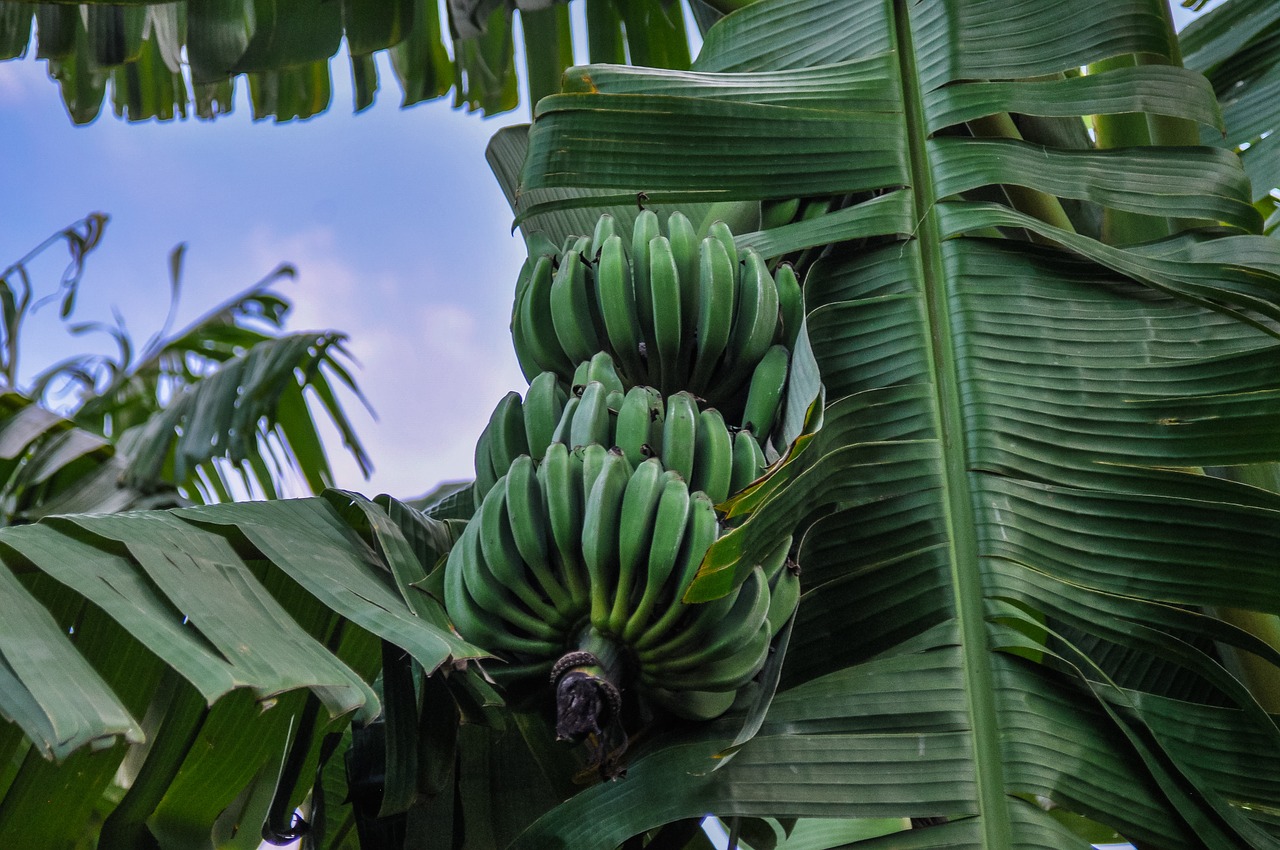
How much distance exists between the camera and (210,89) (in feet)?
7.24

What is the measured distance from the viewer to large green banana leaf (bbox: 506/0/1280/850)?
970 mm

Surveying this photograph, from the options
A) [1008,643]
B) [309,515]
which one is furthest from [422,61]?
[1008,643]

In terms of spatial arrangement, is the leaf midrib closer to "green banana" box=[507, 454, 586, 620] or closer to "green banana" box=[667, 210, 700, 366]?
"green banana" box=[667, 210, 700, 366]

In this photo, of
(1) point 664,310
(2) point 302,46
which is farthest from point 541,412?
(2) point 302,46

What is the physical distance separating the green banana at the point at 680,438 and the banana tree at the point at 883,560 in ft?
0.25

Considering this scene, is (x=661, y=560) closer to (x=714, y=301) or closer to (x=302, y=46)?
(x=714, y=301)

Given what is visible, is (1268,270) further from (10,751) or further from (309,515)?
(10,751)

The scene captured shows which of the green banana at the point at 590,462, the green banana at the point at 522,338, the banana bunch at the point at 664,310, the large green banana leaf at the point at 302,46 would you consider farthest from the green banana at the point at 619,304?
the large green banana leaf at the point at 302,46

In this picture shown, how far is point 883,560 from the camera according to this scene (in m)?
1.09

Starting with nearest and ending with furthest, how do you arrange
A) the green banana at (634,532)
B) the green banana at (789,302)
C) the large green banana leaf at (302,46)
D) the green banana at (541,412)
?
the green banana at (634,532) < the green banana at (541,412) < the green banana at (789,302) < the large green banana leaf at (302,46)

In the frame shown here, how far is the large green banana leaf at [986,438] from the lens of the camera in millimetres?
970

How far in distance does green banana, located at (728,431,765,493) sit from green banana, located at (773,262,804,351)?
176 millimetres

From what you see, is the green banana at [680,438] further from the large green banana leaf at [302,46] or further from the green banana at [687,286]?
the large green banana leaf at [302,46]

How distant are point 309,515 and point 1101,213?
119 centimetres
